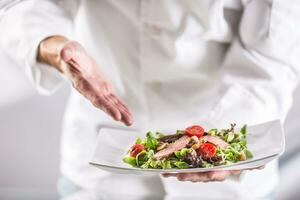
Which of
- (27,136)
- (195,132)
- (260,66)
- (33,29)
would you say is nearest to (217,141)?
(195,132)

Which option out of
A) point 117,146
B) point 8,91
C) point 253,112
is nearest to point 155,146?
point 117,146

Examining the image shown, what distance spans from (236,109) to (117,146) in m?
0.15

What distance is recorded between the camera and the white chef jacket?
0.74 meters

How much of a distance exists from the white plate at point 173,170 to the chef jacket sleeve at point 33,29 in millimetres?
118

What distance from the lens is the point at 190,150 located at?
61 centimetres

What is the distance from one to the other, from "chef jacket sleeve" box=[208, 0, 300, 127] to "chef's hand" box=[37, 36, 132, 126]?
0.13 meters

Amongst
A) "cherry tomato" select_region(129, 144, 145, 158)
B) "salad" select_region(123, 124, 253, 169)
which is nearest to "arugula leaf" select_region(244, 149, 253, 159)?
"salad" select_region(123, 124, 253, 169)

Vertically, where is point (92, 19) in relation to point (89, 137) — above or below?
above

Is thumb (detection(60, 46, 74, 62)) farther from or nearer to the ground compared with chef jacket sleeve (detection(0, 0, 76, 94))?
nearer to the ground

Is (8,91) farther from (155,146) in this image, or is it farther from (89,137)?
(155,146)

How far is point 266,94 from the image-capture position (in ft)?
2.43

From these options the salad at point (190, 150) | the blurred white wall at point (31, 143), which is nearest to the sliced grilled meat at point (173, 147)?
the salad at point (190, 150)

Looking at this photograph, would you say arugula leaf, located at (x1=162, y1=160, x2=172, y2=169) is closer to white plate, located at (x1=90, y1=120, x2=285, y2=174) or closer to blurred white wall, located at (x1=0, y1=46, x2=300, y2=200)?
white plate, located at (x1=90, y1=120, x2=285, y2=174)

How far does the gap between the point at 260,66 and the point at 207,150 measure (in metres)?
0.17
